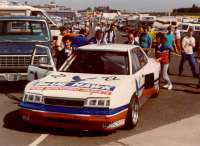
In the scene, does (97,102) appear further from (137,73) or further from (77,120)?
(137,73)

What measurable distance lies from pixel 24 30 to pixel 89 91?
6425 millimetres

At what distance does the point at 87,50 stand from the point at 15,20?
4601 millimetres

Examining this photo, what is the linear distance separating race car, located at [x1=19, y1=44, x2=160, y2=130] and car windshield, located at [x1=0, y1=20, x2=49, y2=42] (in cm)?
383

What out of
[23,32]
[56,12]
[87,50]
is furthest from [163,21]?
[87,50]

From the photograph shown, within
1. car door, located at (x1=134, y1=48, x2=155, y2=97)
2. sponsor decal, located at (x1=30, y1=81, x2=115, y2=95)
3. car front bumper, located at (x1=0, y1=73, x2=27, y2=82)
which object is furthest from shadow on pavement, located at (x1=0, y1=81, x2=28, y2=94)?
sponsor decal, located at (x1=30, y1=81, x2=115, y2=95)

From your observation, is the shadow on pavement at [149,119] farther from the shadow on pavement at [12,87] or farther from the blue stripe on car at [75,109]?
the shadow on pavement at [12,87]

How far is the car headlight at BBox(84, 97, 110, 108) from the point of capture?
788cm

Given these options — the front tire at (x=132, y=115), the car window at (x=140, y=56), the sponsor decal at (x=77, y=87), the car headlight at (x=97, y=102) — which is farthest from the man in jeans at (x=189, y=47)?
the car headlight at (x=97, y=102)

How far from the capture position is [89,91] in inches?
320

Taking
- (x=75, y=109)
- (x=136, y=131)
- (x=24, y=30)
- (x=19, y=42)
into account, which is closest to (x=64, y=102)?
(x=75, y=109)

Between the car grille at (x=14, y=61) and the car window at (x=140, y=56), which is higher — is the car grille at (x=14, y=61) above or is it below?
below

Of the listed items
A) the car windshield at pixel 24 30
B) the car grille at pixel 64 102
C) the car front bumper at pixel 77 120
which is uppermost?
the car windshield at pixel 24 30

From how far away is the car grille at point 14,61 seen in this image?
12.5 metres

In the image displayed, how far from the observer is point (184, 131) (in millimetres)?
8492
